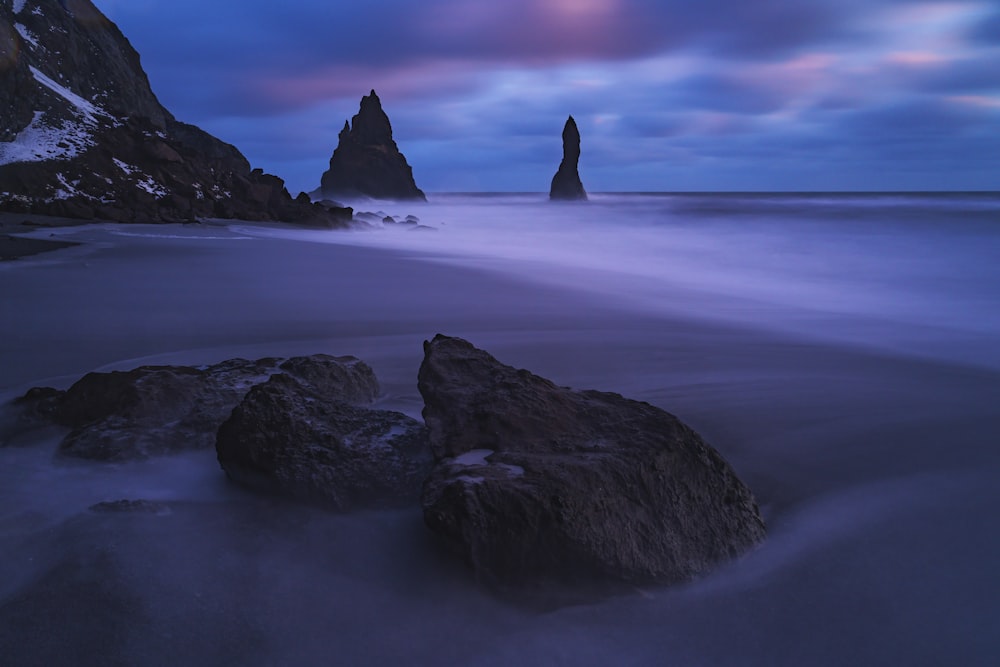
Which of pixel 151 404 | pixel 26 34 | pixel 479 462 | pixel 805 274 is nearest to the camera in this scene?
pixel 479 462

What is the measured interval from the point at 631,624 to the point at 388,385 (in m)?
1.77

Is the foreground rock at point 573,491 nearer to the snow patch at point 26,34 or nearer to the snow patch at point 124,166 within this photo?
the snow patch at point 124,166

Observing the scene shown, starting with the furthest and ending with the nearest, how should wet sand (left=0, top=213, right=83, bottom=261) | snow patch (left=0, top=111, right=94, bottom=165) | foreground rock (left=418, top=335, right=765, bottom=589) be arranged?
snow patch (left=0, top=111, right=94, bottom=165) < wet sand (left=0, top=213, right=83, bottom=261) < foreground rock (left=418, top=335, right=765, bottom=589)

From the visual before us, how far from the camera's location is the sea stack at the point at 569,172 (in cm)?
7362

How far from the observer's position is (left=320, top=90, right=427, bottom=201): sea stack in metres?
61.2

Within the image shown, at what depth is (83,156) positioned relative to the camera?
12.9 metres

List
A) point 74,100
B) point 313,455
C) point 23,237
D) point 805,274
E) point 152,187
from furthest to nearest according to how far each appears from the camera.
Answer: point 74,100
point 152,187
point 805,274
point 23,237
point 313,455

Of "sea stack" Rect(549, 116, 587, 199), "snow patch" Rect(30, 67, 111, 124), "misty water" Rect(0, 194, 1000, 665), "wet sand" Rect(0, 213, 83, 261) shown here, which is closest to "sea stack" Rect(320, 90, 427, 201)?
"sea stack" Rect(549, 116, 587, 199)

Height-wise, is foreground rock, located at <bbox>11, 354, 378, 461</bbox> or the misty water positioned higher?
foreground rock, located at <bbox>11, 354, 378, 461</bbox>

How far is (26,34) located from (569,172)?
204 ft

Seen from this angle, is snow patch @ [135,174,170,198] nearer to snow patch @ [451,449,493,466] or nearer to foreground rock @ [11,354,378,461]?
foreground rock @ [11,354,378,461]

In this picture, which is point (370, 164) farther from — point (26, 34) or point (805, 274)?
Answer: point (805, 274)

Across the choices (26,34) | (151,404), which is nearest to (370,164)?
(26,34)

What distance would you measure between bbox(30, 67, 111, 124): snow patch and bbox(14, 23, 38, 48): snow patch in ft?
7.04
